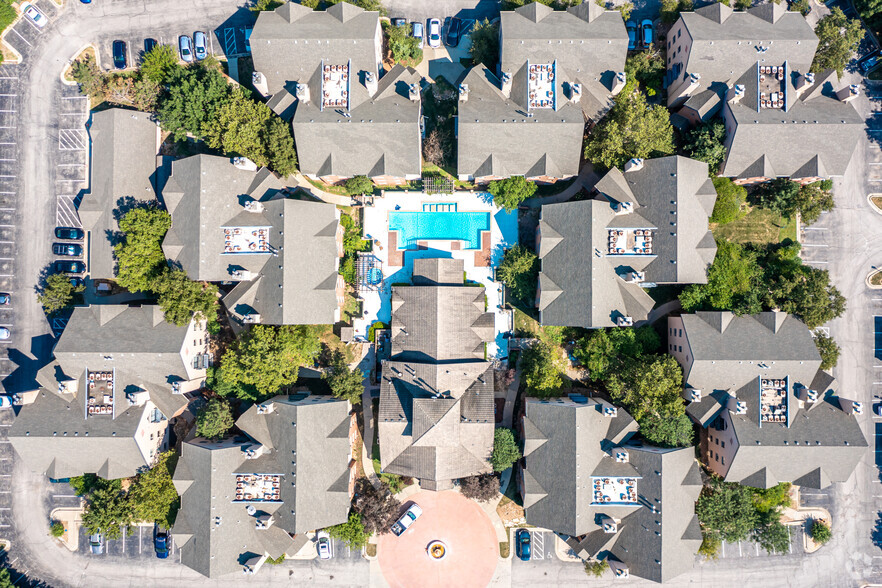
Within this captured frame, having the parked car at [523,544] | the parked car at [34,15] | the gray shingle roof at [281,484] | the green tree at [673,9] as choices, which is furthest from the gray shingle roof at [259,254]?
the green tree at [673,9]

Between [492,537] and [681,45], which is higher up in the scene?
[681,45]

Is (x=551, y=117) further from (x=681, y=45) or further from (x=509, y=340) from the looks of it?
(x=509, y=340)

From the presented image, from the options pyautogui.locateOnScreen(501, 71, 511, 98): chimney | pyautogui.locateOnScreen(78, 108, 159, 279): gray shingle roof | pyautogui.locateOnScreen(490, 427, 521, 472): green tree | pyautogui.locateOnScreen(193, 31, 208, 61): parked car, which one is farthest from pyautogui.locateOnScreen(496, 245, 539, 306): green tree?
pyautogui.locateOnScreen(193, 31, 208, 61): parked car

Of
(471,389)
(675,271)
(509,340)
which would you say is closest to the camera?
(675,271)

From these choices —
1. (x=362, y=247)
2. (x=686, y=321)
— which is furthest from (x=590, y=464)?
(x=362, y=247)

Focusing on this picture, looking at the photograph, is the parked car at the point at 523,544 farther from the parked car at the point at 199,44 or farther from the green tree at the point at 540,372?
the parked car at the point at 199,44

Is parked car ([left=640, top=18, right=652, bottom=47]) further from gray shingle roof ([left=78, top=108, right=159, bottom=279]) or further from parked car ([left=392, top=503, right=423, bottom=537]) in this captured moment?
parked car ([left=392, top=503, right=423, bottom=537])

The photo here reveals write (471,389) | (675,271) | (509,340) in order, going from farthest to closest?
1. (509,340)
2. (471,389)
3. (675,271)

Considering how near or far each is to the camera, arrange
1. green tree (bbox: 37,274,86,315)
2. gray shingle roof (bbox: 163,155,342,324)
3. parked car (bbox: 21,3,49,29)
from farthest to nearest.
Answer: parked car (bbox: 21,3,49,29)
green tree (bbox: 37,274,86,315)
gray shingle roof (bbox: 163,155,342,324)
